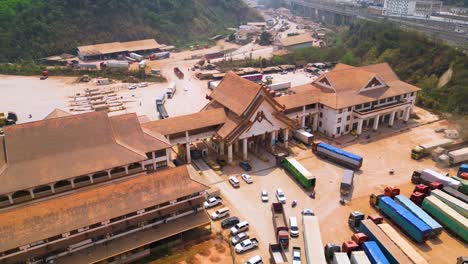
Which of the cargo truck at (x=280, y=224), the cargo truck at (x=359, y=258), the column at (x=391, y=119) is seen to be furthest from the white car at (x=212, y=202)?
the column at (x=391, y=119)

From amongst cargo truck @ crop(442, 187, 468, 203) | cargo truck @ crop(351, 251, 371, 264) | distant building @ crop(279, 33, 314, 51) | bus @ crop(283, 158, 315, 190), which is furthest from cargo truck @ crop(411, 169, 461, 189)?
distant building @ crop(279, 33, 314, 51)

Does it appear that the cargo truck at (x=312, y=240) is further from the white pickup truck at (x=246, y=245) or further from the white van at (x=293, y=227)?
the white pickup truck at (x=246, y=245)

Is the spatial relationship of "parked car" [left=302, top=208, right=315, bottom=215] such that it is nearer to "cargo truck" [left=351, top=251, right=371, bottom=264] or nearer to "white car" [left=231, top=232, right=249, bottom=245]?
"white car" [left=231, top=232, right=249, bottom=245]

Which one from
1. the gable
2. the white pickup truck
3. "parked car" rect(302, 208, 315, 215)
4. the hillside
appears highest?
the hillside

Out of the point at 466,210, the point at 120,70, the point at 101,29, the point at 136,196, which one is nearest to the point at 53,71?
the point at 120,70

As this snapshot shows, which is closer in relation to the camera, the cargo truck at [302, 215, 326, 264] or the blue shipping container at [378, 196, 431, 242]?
the cargo truck at [302, 215, 326, 264]

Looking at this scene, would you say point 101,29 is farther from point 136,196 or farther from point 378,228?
point 378,228
